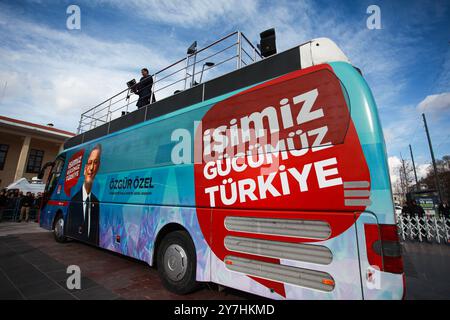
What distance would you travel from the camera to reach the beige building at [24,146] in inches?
803

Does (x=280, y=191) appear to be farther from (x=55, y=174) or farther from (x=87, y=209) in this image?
(x=55, y=174)

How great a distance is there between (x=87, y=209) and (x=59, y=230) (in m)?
2.70

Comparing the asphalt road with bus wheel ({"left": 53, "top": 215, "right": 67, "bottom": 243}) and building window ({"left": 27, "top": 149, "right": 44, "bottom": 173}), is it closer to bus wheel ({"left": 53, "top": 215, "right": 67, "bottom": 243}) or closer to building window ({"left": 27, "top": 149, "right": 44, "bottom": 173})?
bus wheel ({"left": 53, "top": 215, "right": 67, "bottom": 243})

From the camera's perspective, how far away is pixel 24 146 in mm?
20719

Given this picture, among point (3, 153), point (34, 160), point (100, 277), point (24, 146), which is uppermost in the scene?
point (24, 146)

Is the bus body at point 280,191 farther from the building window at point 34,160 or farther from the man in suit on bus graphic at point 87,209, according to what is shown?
the building window at point 34,160

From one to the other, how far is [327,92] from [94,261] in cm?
668

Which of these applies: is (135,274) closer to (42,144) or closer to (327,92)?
(327,92)

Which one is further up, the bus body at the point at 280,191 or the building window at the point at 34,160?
the building window at the point at 34,160

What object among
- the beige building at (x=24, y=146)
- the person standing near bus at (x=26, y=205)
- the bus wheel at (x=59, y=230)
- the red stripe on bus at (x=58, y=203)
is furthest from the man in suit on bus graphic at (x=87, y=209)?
the beige building at (x=24, y=146)

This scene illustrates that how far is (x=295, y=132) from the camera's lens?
2746mm

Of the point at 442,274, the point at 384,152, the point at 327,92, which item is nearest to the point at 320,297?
the point at 384,152

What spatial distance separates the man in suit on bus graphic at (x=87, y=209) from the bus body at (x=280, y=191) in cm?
196

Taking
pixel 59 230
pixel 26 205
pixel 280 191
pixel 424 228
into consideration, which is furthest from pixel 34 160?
pixel 424 228
